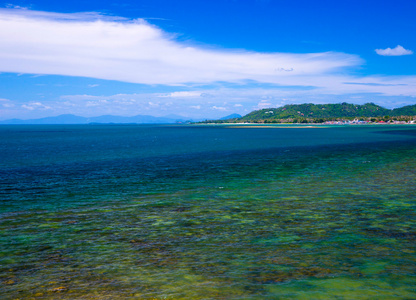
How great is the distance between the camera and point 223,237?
22234 millimetres

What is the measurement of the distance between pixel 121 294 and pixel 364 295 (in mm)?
10561

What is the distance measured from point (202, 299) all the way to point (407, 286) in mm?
9333

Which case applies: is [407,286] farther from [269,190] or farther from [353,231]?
[269,190]

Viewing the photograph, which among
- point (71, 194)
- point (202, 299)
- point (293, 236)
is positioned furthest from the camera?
point (71, 194)

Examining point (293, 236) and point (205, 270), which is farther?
point (293, 236)

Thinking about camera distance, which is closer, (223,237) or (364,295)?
(364,295)

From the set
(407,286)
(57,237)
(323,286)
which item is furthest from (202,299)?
(57,237)

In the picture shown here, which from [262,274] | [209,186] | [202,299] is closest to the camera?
[202,299]

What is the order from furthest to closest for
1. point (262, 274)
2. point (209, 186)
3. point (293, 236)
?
point (209, 186)
point (293, 236)
point (262, 274)

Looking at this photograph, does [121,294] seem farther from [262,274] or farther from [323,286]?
[323,286]

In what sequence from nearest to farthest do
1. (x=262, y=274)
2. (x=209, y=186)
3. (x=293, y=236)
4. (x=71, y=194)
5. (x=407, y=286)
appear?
1. (x=407, y=286)
2. (x=262, y=274)
3. (x=293, y=236)
4. (x=71, y=194)
5. (x=209, y=186)

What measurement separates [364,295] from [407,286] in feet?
7.61

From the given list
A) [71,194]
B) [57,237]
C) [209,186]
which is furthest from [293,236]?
[71,194]

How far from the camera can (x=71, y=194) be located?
37.0 meters
